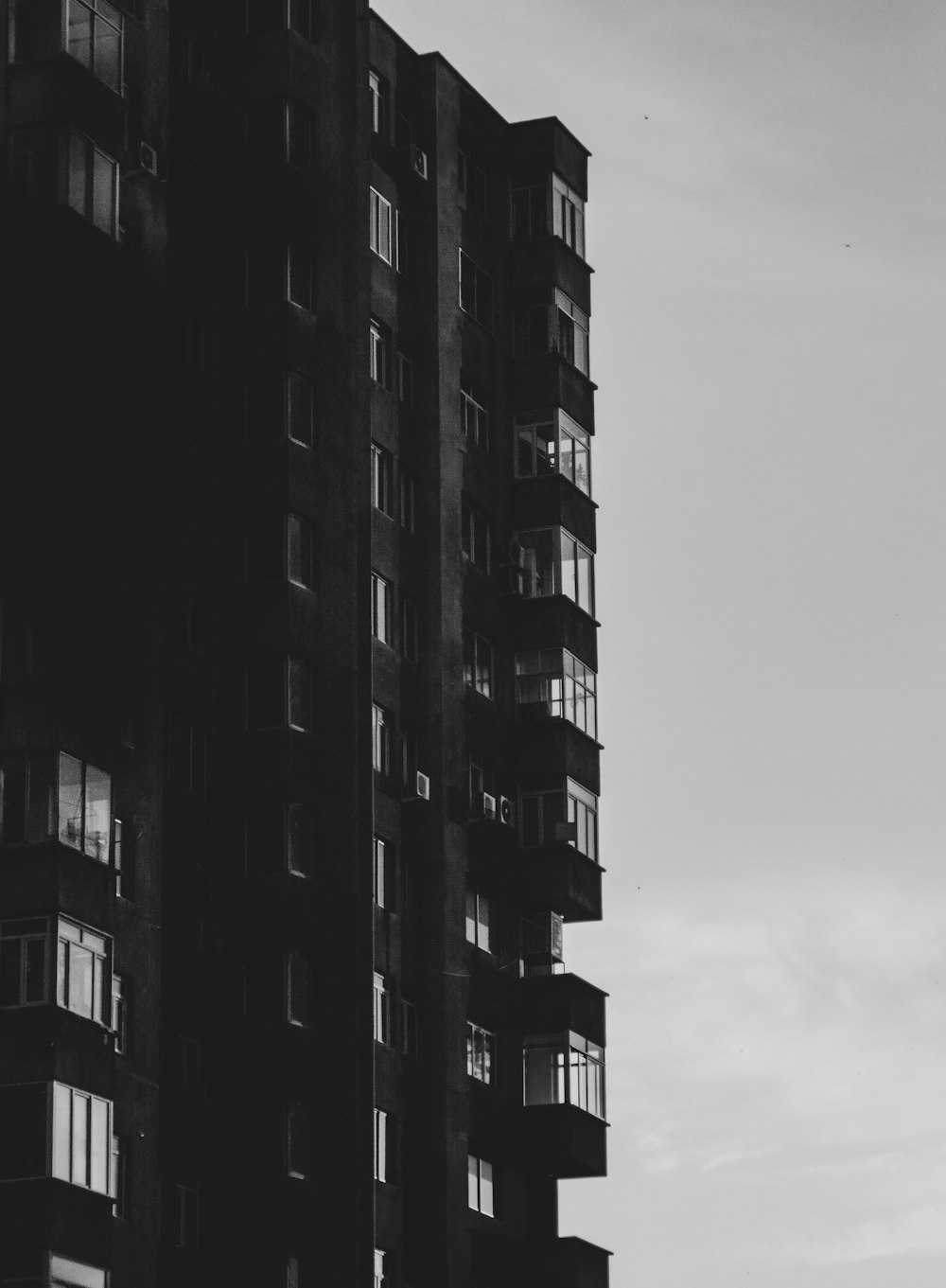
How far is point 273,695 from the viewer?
57500 millimetres

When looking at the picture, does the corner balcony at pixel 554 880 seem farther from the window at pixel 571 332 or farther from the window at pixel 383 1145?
the window at pixel 571 332

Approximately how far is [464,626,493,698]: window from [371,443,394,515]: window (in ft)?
11.5

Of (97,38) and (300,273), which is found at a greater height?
(97,38)

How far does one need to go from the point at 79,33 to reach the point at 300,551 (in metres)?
10.6

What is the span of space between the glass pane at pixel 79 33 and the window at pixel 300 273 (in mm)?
7279

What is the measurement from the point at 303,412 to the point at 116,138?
7696mm

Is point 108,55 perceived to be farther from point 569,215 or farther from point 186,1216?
point 186,1216

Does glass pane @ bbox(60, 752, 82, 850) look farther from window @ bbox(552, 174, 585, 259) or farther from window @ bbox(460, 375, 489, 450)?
window @ bbox(552, 174, 585, 259)

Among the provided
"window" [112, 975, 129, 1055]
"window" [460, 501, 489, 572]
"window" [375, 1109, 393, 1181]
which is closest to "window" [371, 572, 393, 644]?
"window" [460, 501, 489, 572]

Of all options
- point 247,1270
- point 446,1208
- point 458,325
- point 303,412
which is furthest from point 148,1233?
point 458,325

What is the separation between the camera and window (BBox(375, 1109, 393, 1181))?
190ft

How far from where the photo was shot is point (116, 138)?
176 feet

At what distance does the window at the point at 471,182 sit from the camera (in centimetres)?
6681

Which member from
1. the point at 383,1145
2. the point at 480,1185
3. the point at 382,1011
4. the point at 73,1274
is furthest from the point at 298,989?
the point at 73,1274
